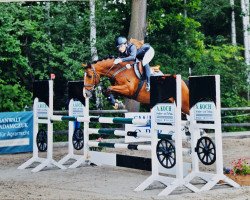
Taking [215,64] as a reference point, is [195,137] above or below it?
below

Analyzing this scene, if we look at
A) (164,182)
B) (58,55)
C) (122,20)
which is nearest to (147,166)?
(164,182)

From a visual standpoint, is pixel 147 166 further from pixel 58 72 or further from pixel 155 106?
pixel 58 72

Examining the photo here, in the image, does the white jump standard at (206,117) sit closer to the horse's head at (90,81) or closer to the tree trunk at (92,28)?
the horse's head at (90,81)

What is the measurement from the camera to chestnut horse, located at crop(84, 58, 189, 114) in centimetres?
1151

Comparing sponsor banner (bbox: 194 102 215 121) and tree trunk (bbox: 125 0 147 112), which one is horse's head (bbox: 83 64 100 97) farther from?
tree trunk (bbox: 125 0 147 112)

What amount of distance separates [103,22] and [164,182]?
1200cm

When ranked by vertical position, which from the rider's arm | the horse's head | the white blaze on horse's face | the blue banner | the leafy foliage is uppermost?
the leafy foliage

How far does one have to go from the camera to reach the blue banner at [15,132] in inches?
607

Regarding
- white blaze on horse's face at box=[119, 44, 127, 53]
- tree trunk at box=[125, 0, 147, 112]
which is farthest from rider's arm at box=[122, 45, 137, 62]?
tree trunk at box=[125, 0, 147, 112]

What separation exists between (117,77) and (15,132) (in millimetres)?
4935

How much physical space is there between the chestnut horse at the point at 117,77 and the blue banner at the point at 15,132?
15.1 ft

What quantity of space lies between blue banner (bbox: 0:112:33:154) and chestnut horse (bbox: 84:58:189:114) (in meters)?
4.62

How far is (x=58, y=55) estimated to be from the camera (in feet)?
64.5

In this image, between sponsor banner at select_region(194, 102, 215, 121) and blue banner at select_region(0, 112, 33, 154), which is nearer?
sponsor banner at select_region(194, 102, 215, 121)
